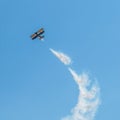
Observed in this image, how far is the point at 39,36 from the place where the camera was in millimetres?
109438
